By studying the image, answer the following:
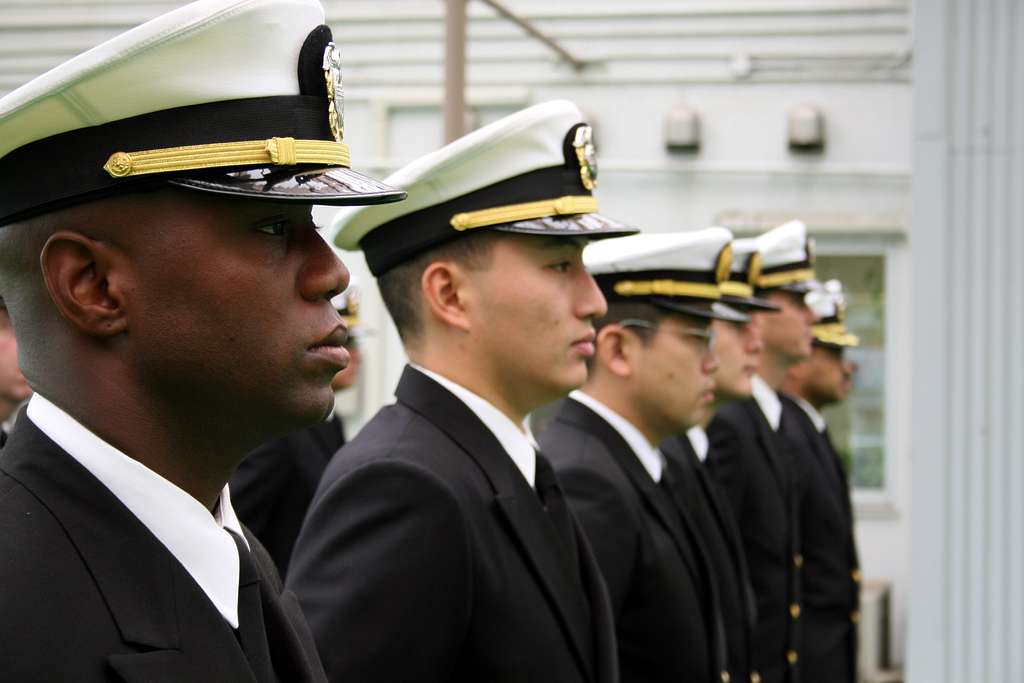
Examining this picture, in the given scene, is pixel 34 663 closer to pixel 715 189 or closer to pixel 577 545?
pixel 577 545

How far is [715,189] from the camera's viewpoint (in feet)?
30.0

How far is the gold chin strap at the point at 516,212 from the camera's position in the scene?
2.89m

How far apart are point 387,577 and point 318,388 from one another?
0.85 m

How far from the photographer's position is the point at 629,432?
3971mm

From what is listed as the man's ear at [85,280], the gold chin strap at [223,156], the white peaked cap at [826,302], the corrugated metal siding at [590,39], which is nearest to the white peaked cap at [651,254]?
the gold chin strap at [223,156]

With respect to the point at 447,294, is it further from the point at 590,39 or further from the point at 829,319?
the point at 590,39

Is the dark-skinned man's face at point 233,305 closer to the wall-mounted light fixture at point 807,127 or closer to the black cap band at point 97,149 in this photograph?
the black cap band at point 97,149

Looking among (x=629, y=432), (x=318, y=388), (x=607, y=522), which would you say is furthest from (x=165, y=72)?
(x=629, y=432)

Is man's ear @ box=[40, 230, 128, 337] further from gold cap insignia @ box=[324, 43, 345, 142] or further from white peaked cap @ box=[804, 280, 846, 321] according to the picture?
white peaked cap @ box=[804, 280, 846, 321]

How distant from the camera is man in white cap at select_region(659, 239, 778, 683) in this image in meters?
4.41

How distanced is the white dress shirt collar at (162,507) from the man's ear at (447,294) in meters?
1.26

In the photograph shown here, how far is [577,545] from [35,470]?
4.94 ft

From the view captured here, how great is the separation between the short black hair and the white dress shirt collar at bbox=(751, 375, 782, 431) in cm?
370

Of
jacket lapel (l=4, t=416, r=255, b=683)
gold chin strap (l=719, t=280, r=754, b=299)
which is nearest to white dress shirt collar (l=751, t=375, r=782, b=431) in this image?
gold chin strap (l=719, t=280, r=754, b=299)
